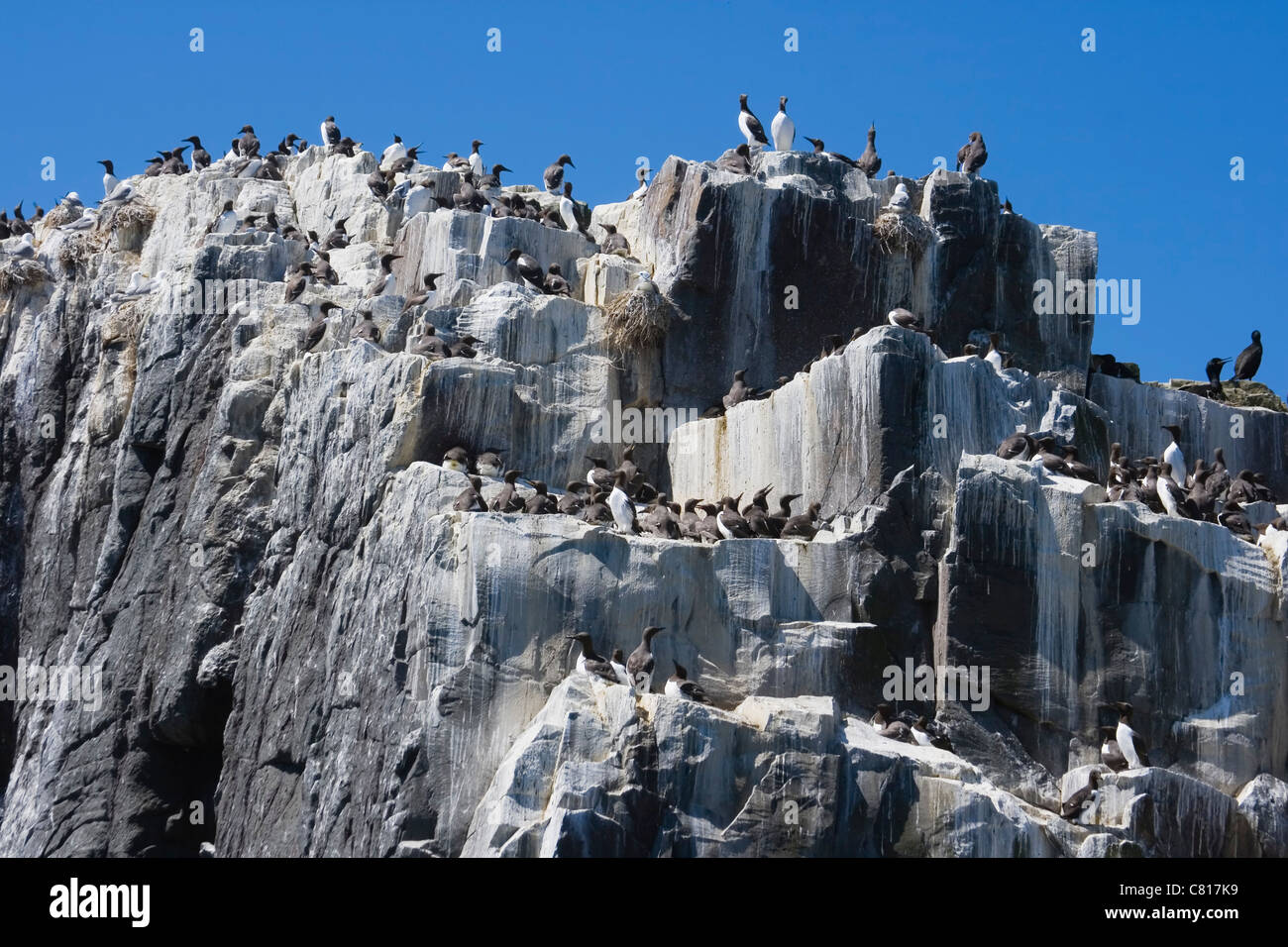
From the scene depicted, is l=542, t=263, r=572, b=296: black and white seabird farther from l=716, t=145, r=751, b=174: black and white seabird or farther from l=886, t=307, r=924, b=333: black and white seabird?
l=886, t=307, r=924, b=333: black and white seabird

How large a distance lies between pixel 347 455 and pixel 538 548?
15.6 ft

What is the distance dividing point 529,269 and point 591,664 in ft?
28.5

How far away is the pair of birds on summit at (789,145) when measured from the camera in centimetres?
3266

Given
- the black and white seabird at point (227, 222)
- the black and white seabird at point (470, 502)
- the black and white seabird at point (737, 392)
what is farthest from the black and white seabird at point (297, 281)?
the black and white seabird at point (470, 502)

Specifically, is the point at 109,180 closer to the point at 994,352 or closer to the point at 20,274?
the point at 20,274

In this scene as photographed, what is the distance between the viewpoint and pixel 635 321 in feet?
100

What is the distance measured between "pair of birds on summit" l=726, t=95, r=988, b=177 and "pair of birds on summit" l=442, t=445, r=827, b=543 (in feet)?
21.3

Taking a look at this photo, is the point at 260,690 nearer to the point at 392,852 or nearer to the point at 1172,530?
the point at 392,852

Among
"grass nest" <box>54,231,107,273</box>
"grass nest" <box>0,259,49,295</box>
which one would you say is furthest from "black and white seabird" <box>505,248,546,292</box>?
"grass nest" <box>0,259,49,295</box>

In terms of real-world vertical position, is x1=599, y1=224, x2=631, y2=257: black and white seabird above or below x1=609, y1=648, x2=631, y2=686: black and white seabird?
above

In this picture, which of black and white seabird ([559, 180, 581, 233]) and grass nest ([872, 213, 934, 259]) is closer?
grass nest ([872, 213, 934, 259])

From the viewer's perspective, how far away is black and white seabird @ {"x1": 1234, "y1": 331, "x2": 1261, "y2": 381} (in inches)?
1368

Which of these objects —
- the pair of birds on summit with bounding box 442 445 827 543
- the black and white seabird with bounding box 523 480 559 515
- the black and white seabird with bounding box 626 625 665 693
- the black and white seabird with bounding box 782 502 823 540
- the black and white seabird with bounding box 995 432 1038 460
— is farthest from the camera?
the black and white seabird with bounding box 995 432 1038 460

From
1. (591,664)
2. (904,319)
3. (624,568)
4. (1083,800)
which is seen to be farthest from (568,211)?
(1083,800)
